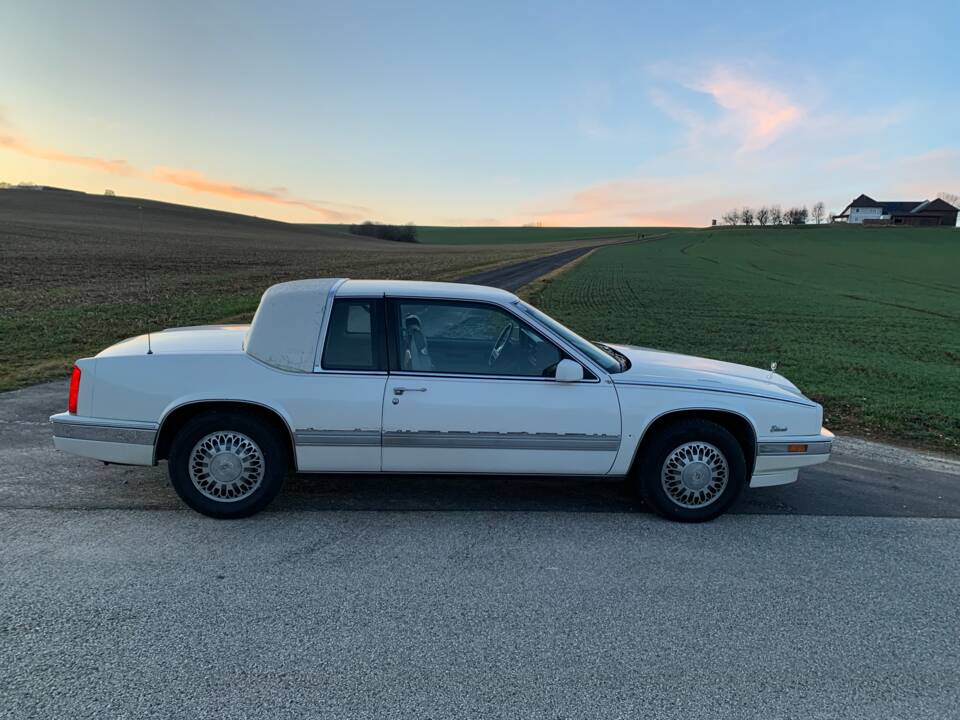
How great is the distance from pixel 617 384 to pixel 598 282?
25125 millimetres

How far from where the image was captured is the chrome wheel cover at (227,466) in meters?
4.05

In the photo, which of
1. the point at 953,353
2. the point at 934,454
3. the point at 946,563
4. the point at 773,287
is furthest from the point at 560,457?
the point at 773,287

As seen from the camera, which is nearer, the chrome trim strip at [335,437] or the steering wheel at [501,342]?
the chrome trim strip at [335,437]

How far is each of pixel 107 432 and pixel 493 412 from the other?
95.4 inches

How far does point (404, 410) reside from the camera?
4.03 m

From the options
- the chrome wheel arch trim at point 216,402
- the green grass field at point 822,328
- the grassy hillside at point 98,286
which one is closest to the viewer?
the chrome wheel arch trim at point 216,402

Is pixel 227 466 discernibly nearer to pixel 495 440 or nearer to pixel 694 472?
pixel 495 440

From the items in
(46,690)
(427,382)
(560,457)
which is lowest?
(46,690)

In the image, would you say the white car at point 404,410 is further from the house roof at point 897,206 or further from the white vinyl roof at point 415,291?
the house roof at point 897,206

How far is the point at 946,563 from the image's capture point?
3809 millimetres

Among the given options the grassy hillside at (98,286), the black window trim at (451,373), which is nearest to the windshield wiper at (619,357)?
the black window trim at (451,373)

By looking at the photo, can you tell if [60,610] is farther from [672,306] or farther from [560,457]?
[672,306]

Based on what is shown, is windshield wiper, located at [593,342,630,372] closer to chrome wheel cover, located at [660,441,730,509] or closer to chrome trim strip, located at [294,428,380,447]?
chrome wheel cover, located at [660,441,730,509]

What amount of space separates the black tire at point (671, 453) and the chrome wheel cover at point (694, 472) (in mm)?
15
